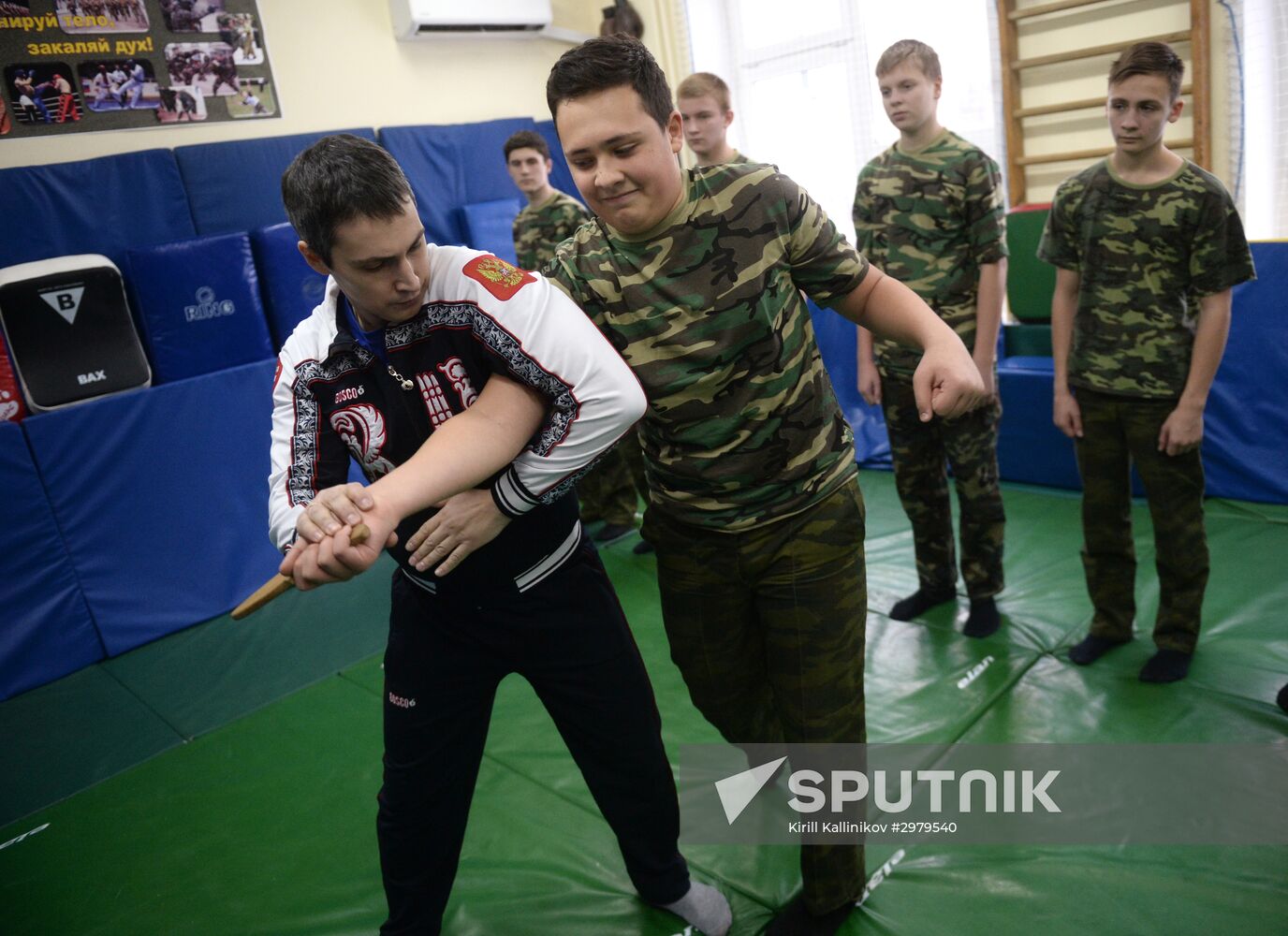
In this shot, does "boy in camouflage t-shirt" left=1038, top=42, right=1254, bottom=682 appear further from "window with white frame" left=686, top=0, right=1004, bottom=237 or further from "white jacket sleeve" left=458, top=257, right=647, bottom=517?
"window with white frame" left=686, top=0, right=1004, bottom=237

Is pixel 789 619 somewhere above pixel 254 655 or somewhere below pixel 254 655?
above

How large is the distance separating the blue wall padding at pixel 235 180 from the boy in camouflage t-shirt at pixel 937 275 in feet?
11.2

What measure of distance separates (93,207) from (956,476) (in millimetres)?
4389

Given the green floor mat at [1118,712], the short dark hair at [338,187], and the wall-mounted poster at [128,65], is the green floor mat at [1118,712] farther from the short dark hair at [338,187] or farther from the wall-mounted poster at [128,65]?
the wall-mounted poster at [128,65]

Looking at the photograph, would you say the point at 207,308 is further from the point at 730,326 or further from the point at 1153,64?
the point at 1153,64

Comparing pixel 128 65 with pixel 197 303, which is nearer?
pixel 197 303

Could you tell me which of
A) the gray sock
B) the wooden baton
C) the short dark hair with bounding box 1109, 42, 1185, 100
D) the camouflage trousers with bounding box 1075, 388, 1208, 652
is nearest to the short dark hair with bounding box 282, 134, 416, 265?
the wooden baton

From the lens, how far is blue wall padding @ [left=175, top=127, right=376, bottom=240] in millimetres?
4828

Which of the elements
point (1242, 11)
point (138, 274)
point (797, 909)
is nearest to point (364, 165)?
point (797, 909)

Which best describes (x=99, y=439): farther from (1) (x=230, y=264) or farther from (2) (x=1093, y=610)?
(2) (x=1093, y=610)

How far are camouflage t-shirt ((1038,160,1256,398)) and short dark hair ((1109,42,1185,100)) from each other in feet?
0.81

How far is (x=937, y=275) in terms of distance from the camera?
311cm

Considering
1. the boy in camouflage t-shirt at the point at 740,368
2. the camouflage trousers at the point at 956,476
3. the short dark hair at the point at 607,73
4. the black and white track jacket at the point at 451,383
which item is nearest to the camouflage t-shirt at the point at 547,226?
the camouflage trousers at the point at 956,476

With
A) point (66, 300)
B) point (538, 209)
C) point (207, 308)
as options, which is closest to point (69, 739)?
point (66, 300)
